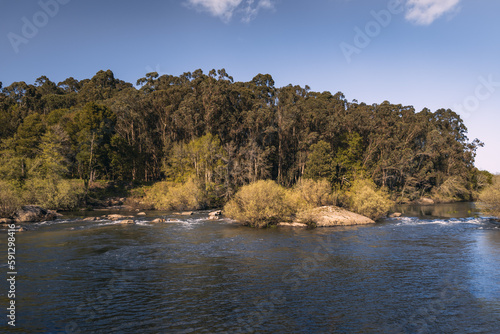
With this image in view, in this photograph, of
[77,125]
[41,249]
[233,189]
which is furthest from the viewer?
[77,125]

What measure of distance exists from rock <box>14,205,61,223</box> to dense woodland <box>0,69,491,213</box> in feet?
63.8

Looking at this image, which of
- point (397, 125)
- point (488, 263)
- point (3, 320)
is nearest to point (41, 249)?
point (3, 320)

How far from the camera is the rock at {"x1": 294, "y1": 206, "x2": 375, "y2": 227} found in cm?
4581

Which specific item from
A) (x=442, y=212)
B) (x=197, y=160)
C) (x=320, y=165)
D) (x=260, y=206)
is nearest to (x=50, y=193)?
(x=197, y=160)

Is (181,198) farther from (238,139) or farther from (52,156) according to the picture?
(238,139)

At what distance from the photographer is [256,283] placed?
2158 centimetres

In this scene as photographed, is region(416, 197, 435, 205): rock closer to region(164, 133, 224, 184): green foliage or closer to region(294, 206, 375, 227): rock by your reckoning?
region(294, 206, 375, 227): rock

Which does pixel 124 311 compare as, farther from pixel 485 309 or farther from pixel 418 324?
pixel 485 309

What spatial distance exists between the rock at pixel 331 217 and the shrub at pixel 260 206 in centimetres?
278

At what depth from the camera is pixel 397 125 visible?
102 meters

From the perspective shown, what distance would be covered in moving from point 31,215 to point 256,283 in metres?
40.0

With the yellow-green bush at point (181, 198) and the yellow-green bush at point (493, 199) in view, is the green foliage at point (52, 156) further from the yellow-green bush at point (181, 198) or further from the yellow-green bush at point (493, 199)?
the yellow-green bush at point (493, 199)

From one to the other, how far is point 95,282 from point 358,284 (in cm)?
1643

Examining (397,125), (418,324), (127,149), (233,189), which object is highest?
(397,125)
